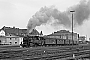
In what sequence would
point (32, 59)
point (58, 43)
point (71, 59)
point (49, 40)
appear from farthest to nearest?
1. point (58, 43)
2. point (49, 40)
3. point (71, 59)
4. point (32, 59)

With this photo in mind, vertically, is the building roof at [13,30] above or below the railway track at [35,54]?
above

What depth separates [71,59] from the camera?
680 inches

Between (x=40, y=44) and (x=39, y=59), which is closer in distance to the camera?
(x=39, y=59)

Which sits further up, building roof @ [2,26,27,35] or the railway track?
building roof @ [2,26,27,35]

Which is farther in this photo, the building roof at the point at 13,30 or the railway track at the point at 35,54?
the building roof at the point at 13,30

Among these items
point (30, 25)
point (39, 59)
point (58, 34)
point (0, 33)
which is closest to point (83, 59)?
point (39, 59)

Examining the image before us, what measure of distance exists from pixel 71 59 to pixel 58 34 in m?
103

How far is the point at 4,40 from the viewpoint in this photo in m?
63.2

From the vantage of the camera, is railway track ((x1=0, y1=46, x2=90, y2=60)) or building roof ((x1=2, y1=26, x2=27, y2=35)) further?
building roof ((x1=2, y1=26, x2=27, y2=35))

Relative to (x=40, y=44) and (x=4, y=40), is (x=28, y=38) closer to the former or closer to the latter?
(x=40, y=44)

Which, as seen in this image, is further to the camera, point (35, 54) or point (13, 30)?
point (13, 30)

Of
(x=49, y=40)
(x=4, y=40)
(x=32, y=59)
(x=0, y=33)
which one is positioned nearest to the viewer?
(x=32, y=59)

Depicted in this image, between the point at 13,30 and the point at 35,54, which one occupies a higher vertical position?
the point at 13,30

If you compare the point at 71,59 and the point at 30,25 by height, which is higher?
the point at 30,25
